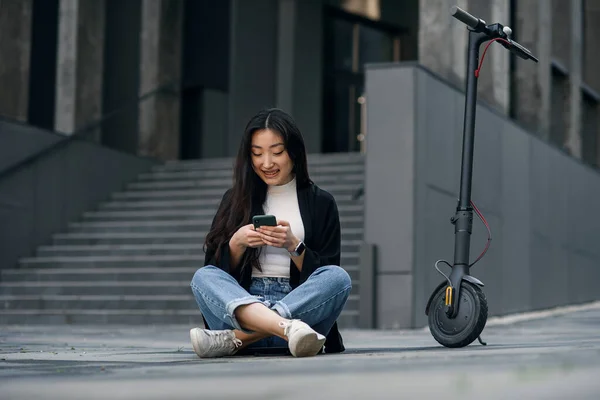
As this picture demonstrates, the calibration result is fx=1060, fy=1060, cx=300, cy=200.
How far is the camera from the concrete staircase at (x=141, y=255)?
1123cm

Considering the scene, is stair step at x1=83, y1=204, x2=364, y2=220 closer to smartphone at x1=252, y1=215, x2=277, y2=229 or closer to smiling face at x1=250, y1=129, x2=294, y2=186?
smiling face at x1=250, y1=129, x2=294, y2=186

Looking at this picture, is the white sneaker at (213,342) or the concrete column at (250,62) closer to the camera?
the white sneaker at (213,342)

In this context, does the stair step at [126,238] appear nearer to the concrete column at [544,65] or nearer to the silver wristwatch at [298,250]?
the concrete column at [544,65]

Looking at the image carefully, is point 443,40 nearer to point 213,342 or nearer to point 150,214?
point 150,214

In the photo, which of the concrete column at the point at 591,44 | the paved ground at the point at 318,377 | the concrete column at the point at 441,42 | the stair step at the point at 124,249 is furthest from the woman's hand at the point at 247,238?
the concrete column at the point at 591,44

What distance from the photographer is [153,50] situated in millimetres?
17906

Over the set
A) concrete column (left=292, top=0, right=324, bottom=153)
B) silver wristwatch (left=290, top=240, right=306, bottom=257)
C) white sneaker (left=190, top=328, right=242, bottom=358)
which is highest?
concrete column (left=292, top=0, right=324, bottom=153)

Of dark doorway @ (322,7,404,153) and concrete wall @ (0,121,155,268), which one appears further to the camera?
dark doorway @ (322,7,404,153)

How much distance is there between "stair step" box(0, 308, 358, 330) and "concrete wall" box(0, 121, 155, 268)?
5.36ft

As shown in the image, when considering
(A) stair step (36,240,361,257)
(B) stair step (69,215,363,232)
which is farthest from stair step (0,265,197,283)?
(B) stair step (69,215,363,232)

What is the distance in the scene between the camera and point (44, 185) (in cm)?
1352

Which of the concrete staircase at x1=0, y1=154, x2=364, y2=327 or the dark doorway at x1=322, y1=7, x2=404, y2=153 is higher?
the dark doorway at x1=322, y1=7, x2=404, y2=153

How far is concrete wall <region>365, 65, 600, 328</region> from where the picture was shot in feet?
33.2

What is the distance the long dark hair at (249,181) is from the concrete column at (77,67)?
1139cm
